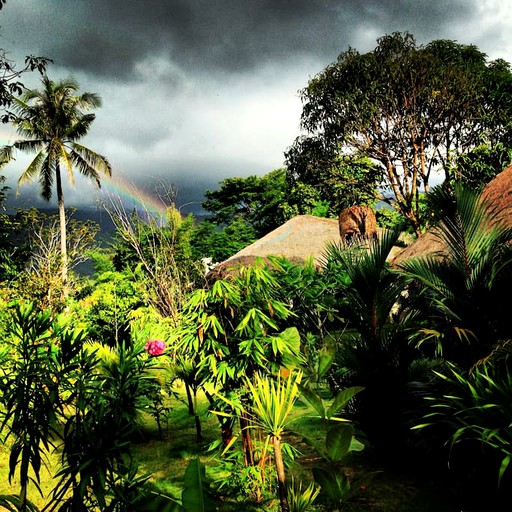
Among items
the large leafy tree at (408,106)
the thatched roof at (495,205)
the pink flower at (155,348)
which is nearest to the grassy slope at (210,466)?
the pink flower at (155,348)

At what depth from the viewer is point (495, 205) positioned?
15.4 ft

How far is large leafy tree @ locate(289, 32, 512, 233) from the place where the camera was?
13.7m

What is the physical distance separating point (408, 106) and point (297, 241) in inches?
246

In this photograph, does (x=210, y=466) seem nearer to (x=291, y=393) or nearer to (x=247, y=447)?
(x=247, y=447)

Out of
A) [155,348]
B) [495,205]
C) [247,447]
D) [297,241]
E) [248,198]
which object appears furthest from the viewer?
[248,198]

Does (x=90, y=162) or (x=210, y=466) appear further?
(x=90, y=162)

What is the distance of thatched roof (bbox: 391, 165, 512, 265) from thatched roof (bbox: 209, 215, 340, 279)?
17.7ft

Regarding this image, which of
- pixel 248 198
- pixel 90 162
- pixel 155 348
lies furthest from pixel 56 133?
pixel 155 348

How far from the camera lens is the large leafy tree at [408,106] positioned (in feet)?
44.9

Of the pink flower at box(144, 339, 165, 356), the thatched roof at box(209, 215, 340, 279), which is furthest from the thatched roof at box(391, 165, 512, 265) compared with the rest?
the thatched roof at box(209, 215, 340, 279)

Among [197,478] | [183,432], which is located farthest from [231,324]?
[183,432]

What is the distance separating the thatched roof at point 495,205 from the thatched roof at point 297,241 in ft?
17.7

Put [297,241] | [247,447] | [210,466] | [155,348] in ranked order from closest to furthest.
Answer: [247,447], [210,466], [155,348], [297,241]

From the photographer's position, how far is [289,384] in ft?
7.38
